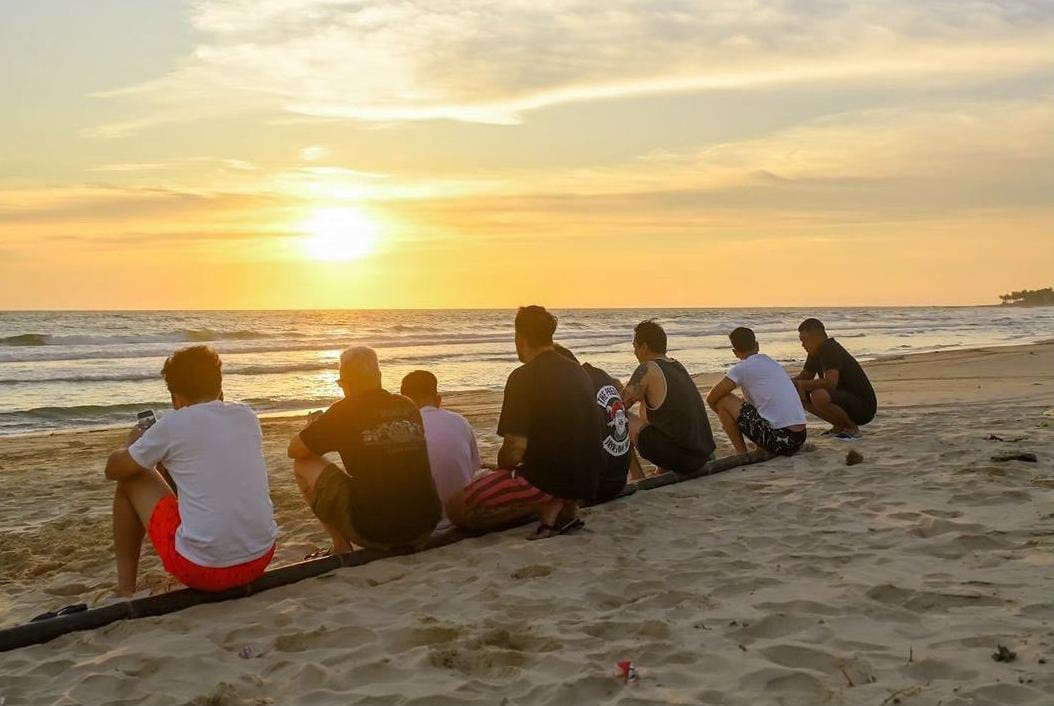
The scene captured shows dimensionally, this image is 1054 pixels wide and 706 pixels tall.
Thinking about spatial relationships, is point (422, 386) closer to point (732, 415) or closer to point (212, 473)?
point (212, 473)

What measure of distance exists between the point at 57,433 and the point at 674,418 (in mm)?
9164

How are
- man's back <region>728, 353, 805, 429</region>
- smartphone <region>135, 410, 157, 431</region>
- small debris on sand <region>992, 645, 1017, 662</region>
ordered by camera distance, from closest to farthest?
small debris on sand <region>992, 645, 1017, 662</region>
smartphone <region>135, 410, 157, 431</region>
man's back <region>728, 353, 805, 429</region>

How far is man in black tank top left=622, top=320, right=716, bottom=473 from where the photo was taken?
6.65 m

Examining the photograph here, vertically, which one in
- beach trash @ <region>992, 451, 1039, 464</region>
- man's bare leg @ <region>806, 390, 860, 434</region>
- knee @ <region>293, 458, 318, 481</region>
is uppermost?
knee @ <region>293, 458, 318, 481</region>

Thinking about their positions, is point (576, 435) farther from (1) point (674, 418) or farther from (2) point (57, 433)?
(2) point (57, 433)

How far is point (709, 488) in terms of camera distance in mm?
6602

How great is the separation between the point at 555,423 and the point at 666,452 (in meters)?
1.81

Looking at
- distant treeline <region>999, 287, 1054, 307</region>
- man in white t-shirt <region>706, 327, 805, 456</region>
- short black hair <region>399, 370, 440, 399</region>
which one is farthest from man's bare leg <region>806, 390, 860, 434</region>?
distant treeline <region>999, 287, 1054, 307</region>

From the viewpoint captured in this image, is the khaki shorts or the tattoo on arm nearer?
the khaki shorts

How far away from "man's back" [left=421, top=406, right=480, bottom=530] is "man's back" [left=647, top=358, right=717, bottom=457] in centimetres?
177

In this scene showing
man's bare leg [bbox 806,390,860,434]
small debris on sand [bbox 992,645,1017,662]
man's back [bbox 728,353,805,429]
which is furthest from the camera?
man's bare leg [bbox 806,390,860,434]

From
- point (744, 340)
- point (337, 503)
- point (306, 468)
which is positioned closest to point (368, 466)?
point (337, 503)

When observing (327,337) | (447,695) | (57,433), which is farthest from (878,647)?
(327,337)

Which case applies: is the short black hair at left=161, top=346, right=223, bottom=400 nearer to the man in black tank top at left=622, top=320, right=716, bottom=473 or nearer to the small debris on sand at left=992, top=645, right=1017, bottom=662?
the man in black tank top at left=622, top=320, right=716, bottom=473
